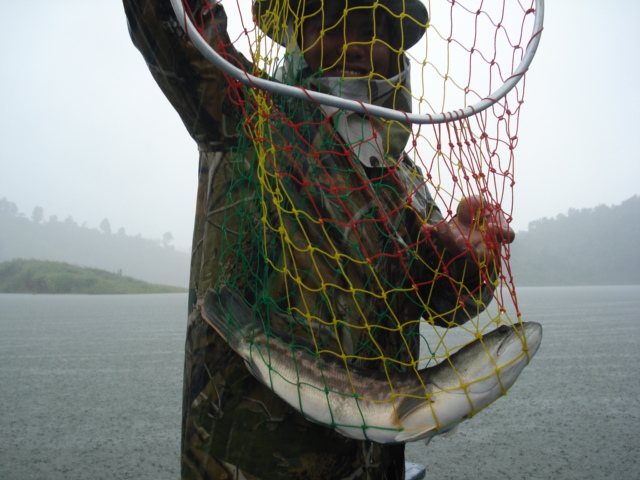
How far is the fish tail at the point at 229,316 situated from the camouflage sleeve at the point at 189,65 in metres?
0.44

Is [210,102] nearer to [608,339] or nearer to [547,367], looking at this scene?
[547,367]

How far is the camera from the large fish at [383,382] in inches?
55.6

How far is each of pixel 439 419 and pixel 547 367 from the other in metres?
6.23

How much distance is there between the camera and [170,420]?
4715mm

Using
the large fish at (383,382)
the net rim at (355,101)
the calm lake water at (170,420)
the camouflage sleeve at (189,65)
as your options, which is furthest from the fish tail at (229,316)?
the calm lake water at (170,420)

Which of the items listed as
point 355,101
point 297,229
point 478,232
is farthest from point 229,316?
point 478,232

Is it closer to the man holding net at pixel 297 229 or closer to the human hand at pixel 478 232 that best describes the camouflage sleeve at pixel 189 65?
the man holding net at pixel 297 229

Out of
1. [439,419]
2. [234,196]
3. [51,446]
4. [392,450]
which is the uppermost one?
[234,196]

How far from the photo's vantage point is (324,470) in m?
1.58

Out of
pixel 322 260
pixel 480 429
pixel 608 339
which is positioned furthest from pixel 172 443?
pixel 608 339

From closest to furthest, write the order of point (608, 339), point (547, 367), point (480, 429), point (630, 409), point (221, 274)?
point (221, 274) < point (480, 429) < point (630, 409) < point (547, 367) < point (608, 339)

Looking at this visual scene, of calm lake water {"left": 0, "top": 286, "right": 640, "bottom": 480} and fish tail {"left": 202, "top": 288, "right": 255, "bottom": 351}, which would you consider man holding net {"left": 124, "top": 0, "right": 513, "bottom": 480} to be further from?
calm lake water {"left": 0, "top": 286, "right": 640, "bottom": 480}

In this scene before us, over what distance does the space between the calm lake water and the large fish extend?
2386mm

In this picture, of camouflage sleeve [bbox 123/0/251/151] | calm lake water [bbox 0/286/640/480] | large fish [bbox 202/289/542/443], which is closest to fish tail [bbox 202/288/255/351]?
large fish [bbox 202/289/542/443]
